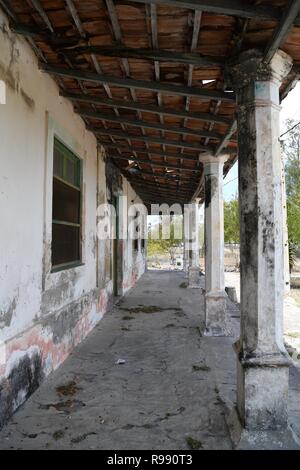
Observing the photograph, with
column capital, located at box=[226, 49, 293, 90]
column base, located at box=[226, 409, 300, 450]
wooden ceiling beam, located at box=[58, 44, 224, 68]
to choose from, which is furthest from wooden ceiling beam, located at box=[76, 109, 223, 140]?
column base, located at box=[226, 409, 300, 450]

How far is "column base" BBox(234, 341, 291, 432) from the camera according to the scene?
276cm

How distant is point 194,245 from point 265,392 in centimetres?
981

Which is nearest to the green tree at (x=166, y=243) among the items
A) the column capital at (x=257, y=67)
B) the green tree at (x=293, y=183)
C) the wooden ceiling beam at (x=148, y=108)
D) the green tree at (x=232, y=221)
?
the green tree at (x=232, y=221)

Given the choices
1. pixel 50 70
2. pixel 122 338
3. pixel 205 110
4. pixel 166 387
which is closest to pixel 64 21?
pixel 50 70

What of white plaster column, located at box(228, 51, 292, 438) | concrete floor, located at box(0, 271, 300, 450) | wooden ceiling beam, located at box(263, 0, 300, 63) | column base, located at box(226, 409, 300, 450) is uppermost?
wooden ceiling beam, located at box(263, 0, 300, 63)

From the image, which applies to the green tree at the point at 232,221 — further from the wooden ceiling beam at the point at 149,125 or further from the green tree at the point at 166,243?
the wooden ceiling beam at the point at 149,125

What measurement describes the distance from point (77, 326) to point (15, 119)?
10.2 ft

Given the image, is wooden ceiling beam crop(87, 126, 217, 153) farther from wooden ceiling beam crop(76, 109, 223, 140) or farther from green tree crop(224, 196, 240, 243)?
green tree crop(224, 196, 240, 243)

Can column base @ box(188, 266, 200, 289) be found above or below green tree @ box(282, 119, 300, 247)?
below

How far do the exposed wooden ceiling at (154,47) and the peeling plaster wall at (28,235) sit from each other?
290 millimetres

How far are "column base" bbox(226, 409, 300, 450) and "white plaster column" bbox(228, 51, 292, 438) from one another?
36 mm

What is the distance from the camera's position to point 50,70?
3701 mm

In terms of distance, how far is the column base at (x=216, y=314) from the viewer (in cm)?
600

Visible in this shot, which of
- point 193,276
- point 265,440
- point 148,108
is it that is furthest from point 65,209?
point 193,276
